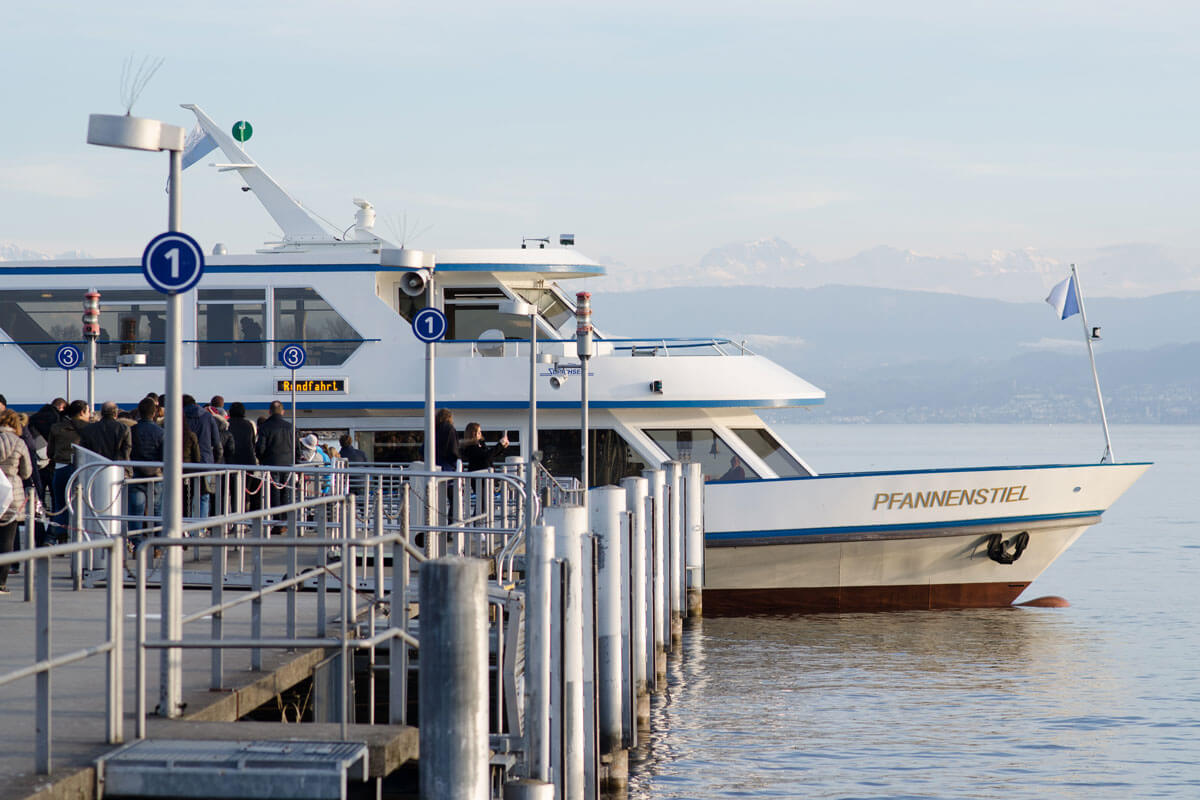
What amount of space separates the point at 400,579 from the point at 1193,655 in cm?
1704

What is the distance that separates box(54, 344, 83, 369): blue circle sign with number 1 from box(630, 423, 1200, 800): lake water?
906 cm

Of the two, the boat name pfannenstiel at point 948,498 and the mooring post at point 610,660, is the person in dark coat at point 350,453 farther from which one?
the mooring post at point 610,660

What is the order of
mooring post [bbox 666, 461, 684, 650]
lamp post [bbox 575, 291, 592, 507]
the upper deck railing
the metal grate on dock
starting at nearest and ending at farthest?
the metal grate on dock → lamp post [bbox 575, 291, 592, 507] → mooring post [bbox 666, 461, 684, 650] → the upper deck railing

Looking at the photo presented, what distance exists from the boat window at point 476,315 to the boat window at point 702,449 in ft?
8.14

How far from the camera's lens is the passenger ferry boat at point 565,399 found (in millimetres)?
19859

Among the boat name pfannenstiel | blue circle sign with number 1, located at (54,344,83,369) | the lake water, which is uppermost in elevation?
blue circle sign with number 1, located at (54,344,83,369)

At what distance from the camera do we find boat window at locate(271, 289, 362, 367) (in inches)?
793

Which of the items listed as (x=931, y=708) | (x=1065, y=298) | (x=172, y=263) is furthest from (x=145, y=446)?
(x=1065, y=298)

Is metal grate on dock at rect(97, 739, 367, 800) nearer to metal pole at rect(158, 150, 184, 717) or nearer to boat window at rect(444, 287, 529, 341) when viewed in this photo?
metal pole at rect(158, 150, 184, 717)

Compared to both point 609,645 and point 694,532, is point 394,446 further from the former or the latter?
point 609,645

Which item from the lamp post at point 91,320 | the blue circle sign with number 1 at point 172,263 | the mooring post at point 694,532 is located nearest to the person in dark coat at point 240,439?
the lamp post at point 91,320

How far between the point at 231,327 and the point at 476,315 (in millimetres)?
3377

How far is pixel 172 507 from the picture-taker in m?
7.23

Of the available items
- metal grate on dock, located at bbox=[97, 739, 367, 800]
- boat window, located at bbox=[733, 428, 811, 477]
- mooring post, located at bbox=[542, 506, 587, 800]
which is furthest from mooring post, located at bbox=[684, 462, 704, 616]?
metal grate on dock, located at bbox=[97, 739, 367, 800]
